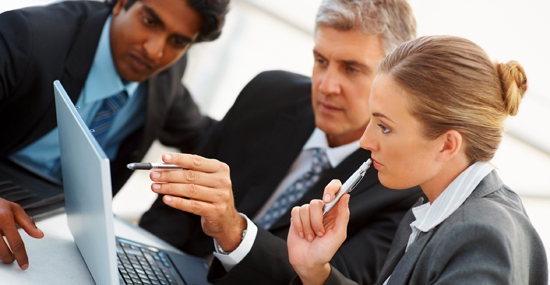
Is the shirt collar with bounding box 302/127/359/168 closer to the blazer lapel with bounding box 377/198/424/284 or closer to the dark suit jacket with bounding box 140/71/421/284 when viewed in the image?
the dark suit jacket with bounding box 140/71/421/284

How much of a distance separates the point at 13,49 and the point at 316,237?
3.69 feet

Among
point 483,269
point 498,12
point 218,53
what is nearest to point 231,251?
point 483,269

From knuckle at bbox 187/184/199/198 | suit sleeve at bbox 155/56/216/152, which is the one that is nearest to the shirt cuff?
knuckle at bbox 187/184/199/198

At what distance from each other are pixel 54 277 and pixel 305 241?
543 millimetres

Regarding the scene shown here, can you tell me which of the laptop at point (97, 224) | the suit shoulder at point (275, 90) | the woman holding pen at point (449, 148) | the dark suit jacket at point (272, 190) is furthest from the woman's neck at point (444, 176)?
the suit shoulder at point (275, 90)

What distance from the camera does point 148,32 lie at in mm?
1861

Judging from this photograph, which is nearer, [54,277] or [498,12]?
[54,277]

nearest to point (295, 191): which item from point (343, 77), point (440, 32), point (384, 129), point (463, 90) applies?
point (343, 77)

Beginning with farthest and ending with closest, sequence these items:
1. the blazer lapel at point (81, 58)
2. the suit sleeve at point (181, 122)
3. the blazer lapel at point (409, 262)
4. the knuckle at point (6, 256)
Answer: the suit sleeve at point (181, 122), the blazer lapel at point (81, 58), the knuckle at point (6, 256), the blazer lapel at point (409, 262)

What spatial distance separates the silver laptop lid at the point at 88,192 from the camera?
2.60ft

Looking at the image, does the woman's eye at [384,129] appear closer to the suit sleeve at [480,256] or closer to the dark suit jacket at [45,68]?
the suit sleeve at [480,256]

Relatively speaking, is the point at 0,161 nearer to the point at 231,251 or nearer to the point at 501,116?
the point at 231,251

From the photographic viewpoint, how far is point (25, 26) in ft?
5.16

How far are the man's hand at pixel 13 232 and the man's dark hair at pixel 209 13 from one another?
102cm
